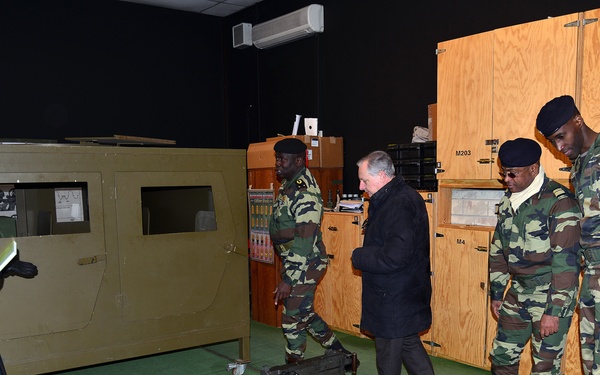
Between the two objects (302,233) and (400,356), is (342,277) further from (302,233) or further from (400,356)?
(400,356)

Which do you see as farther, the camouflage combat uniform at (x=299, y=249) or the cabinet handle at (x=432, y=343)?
the cabinet handle at (x=432, y=343)

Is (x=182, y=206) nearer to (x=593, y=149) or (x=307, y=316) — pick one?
(x=307, y=316)

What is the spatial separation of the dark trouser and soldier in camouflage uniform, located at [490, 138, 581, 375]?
469mm

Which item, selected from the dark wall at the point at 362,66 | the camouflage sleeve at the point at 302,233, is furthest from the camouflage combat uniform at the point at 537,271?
the dark wall at the point at 362,66

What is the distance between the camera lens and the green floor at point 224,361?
14.2ft

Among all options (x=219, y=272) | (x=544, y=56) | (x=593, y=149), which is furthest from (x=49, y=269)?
(x=544, y=56)

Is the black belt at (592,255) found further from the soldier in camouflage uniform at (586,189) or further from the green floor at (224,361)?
the green floor at (224,361)

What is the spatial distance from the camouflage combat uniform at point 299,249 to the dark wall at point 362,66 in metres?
2.06

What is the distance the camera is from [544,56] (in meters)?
3.68

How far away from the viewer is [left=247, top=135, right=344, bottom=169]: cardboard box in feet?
18.9

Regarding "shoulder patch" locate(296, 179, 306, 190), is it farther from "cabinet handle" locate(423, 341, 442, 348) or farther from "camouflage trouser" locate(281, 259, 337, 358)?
"cabinet handle" locate(423, 341, 442, 348)

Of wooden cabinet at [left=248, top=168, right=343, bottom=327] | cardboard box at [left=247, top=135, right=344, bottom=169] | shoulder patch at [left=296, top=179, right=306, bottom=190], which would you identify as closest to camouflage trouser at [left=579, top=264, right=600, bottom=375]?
shoulder patch at [left=296, top=179, right=306, bottom=190]

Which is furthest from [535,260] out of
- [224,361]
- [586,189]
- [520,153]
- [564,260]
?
[224,361]

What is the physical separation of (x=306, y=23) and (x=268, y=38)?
2.73ft
